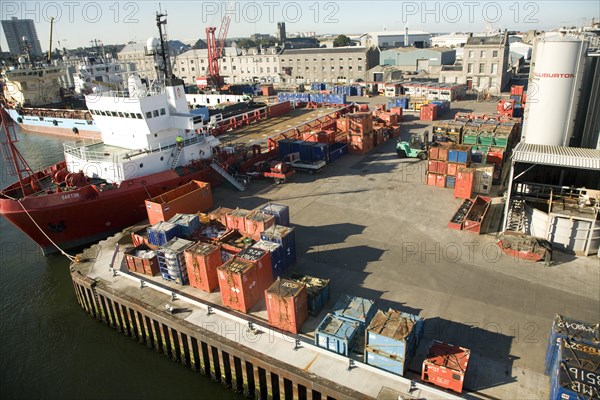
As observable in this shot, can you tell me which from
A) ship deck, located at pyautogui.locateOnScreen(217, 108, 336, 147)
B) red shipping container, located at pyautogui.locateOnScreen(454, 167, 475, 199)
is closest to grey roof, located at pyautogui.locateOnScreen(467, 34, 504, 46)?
ship deck, located at pyautogui.locateOnScreen(217, 108, 336, 147)

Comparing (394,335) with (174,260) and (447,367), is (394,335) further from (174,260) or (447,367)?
(174,260)

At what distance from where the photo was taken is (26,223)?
24578 millimetres

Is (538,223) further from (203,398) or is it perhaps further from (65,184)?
(65,184)

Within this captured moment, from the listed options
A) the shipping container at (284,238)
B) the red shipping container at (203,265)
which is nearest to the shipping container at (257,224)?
the shipping container at (284,238)

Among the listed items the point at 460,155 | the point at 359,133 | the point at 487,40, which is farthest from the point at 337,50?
the point at 460,155

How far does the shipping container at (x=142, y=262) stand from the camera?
810 inches

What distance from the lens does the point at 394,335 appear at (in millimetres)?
13680

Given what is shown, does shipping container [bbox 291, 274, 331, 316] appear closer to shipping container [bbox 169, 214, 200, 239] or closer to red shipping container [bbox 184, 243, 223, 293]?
red shipping container [bbox 184, 243, 223, 293]

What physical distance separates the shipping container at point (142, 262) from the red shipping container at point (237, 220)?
431 cm

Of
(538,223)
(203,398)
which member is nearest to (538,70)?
(538,223)

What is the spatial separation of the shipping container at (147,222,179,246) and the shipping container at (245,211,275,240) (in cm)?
387

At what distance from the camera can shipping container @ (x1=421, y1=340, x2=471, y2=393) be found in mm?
13094

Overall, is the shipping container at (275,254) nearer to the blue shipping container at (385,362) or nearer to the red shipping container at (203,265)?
the red shipping container at (203,265)

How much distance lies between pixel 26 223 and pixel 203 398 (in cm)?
1649
